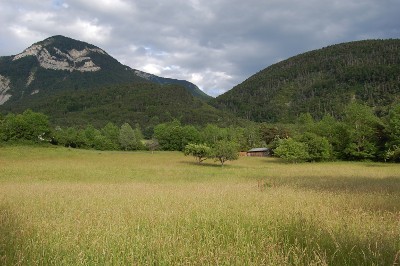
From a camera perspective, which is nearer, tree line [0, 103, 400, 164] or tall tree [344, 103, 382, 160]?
tree line [0, 103, 400, 164]

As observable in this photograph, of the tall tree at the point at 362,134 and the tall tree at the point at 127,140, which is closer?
the tall tree at the point at 362,134

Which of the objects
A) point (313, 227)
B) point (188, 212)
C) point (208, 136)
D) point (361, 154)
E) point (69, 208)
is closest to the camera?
point (313, 227)

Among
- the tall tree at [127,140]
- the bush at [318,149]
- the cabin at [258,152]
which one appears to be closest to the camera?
the bush at [318,149]

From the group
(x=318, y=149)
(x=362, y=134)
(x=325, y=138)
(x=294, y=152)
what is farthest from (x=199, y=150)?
(x=362, y=134)

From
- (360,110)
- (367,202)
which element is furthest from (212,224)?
(360,110)

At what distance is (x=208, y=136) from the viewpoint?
127750 millimetres

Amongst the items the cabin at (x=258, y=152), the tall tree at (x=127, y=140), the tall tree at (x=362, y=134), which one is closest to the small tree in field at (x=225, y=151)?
the tall tree at (x=362, y=134)

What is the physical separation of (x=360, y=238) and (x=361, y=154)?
222 ft

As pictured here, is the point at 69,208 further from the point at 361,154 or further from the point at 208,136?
the point at 208,136

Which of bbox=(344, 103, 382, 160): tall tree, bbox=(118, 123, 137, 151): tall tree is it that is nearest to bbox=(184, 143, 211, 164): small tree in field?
bbox=(344, 103, 382, 160): tall tree

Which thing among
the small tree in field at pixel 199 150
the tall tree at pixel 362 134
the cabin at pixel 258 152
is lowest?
the cabin at pixel 258 152

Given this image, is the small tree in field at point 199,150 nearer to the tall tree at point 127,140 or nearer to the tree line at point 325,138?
the tree line at point 325,138

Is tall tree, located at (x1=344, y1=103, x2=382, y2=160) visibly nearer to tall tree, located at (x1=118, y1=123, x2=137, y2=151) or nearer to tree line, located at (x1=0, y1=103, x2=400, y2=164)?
tree line, located at (x1=0, y1=103, x2=400, y2=164)

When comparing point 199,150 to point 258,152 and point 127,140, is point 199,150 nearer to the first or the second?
point 258,152
